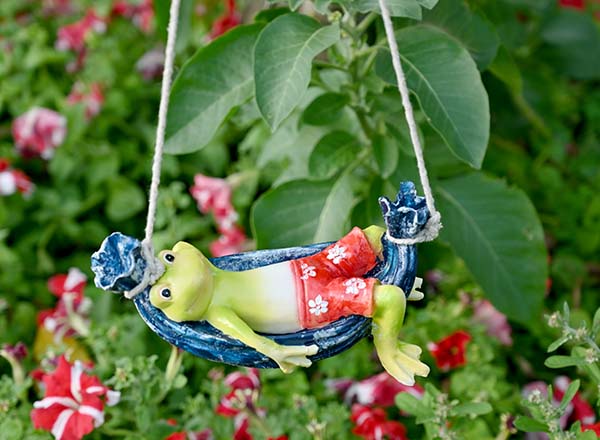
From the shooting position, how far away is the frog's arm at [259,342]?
0.91m

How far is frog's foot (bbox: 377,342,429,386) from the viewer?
0.95m

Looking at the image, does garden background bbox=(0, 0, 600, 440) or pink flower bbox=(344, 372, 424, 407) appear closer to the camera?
garden background bbox=(0, 0, 600, 440)

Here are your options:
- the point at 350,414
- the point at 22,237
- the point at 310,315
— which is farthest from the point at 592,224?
the point at 22,237

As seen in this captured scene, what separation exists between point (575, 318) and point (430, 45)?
72cm

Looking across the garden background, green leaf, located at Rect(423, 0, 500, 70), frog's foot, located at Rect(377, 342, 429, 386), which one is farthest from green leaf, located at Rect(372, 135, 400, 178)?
frog's foot, located at Rect(377, 342, 429, 386)

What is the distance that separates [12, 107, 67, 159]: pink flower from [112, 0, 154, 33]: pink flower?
63 cm

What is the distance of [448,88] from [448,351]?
20.2 inches

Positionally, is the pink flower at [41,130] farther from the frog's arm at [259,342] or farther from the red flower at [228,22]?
the frog's arm at [259,342]

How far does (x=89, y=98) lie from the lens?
227 cm

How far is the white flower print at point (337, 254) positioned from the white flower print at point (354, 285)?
1.5 inches

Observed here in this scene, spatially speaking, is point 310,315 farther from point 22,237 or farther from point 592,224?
point 22,237

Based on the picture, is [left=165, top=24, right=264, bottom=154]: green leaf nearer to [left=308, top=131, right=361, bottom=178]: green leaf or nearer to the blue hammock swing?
[left=308, top=131, right=361, bottom=178]: green leaf

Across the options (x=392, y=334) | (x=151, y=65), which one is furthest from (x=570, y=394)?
(x=151, y=65)

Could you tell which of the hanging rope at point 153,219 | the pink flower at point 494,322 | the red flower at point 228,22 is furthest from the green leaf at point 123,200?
the hanging rope at point 153,219
